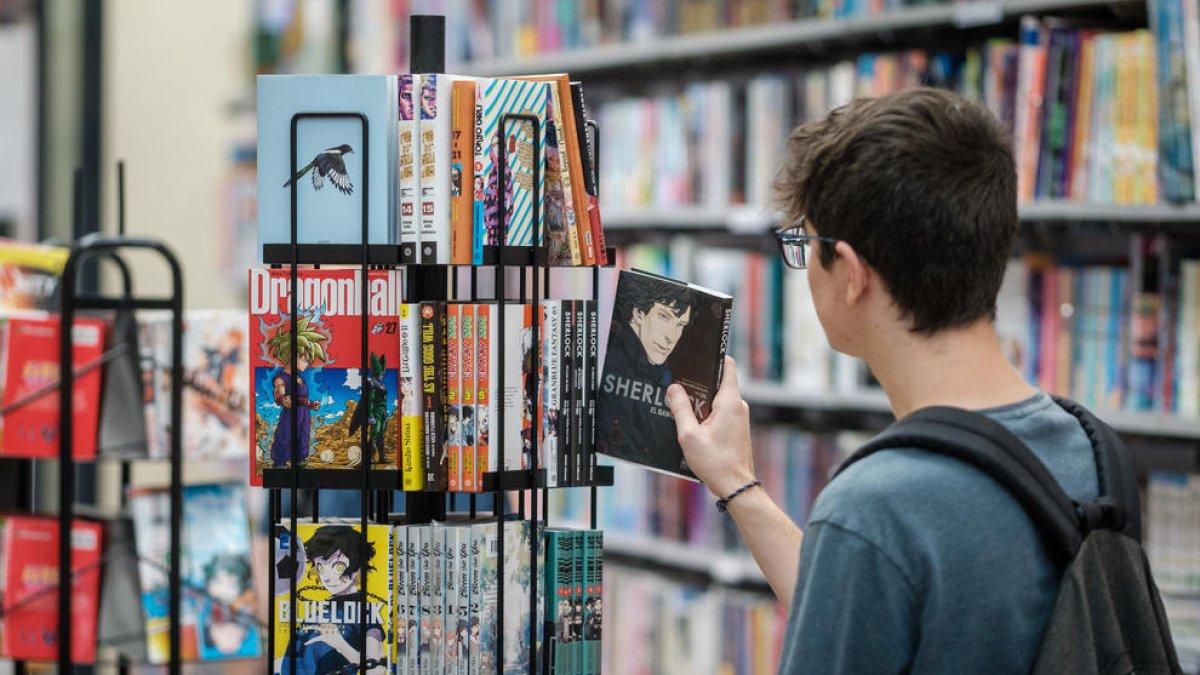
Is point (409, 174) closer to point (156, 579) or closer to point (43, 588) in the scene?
point (156, 579)

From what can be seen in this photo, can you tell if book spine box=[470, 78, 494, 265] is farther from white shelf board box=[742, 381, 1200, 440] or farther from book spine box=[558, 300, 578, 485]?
white shelf board box=[742, 381, 1200, 440]

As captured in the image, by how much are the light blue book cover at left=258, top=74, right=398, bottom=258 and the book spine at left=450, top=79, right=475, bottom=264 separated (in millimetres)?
64

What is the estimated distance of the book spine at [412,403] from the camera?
140 centimetres

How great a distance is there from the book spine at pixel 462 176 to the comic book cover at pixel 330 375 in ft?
0.24

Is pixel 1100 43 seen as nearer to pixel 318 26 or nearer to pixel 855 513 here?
pixel 855 513

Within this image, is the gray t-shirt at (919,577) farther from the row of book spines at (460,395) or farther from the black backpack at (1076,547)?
the row of book spines at (460,395)

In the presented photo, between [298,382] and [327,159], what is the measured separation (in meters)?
0.22

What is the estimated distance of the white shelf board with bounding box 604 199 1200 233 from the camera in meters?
2.48

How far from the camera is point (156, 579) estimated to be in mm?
2039

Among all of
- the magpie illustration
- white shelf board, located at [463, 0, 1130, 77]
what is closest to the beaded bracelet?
the magpie illustration

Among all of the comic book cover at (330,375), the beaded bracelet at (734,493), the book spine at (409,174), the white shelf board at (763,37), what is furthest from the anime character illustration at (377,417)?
the white shelf board at (763,37)

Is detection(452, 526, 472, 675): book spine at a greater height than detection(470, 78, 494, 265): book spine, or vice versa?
detection(470, 78, 494, 265): book spine

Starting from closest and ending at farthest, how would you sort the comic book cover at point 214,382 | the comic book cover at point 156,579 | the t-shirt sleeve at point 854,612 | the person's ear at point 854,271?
the t-shirt sleeve at point 854,612, the person's ear at point 854,271, the comic book cover at point 156,579, the comic book cover at point 214,382

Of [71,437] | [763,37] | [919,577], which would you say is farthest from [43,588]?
[763,37]
